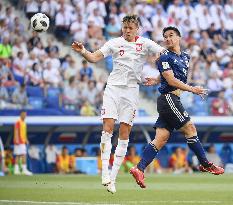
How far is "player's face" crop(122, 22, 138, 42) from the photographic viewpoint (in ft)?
43.6

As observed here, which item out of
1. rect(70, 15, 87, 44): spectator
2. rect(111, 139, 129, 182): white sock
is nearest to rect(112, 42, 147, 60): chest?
rect(111, 139, 129, 182): white sock

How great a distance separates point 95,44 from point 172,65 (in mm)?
14595

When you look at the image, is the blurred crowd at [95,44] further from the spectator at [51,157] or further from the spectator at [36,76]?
the spectator at [51,157]

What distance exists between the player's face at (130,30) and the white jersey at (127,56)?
7 centimetres

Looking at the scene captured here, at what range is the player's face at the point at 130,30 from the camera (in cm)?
1328

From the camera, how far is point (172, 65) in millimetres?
13086

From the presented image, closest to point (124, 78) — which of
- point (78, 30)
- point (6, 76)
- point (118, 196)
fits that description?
point (118, 196)

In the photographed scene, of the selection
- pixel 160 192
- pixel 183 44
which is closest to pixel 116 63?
pixel 160 192

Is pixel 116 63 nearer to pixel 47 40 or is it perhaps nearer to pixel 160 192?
pixel 160 192

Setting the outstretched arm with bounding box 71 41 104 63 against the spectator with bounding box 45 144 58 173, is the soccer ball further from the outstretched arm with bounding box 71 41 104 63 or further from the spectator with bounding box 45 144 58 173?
the spectator with bounding box 45 144 58 173

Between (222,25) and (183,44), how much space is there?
2.44 m

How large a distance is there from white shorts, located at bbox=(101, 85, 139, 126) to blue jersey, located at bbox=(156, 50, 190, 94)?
0.48 meters

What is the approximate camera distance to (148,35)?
29.7 meters

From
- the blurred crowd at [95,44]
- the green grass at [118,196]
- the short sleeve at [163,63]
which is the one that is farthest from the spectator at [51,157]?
the short sleeve at [163,63]
